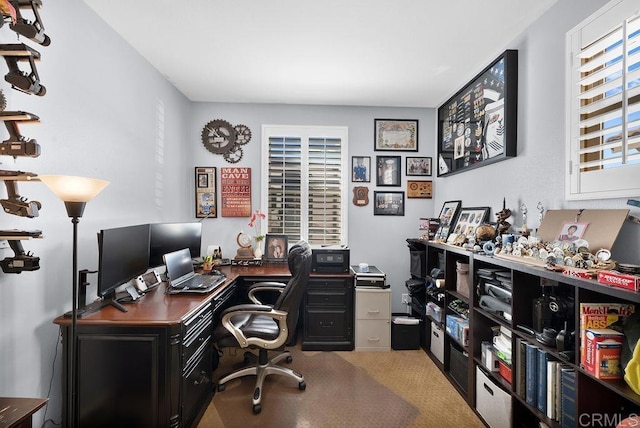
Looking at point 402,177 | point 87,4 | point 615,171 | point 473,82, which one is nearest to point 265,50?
point 87,4

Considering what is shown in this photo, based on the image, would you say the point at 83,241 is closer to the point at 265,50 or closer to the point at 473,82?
the point at 265,50

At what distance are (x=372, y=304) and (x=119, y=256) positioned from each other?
2243 millimetres

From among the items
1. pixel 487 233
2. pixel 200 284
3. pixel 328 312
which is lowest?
pixel 328 312

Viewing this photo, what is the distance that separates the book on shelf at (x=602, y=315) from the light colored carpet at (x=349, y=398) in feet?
3.87

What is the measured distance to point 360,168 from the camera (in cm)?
360

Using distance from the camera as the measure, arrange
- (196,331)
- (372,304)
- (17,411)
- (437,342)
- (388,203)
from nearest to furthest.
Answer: (17,411) < (196,331) < (437,342) < (372,304) < (388,203)

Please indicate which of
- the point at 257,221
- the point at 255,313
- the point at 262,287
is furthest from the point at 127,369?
the point at 257,221

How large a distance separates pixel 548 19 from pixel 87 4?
2.94 meters

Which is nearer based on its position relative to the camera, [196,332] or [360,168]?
[196,332]

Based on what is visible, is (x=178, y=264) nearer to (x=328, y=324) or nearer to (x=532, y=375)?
(x=328, y=324)

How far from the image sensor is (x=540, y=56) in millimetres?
1947

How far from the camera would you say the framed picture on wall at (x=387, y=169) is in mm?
3605

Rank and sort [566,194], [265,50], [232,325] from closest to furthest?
[566,194]
[232,325]
[265,50]

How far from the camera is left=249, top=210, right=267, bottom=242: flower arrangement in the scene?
3.43 m
